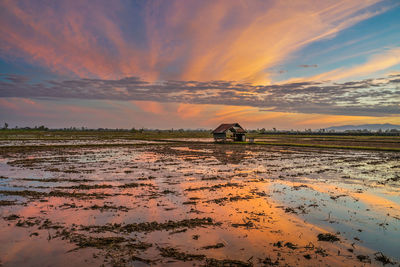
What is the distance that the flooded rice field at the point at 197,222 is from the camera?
5367 mm

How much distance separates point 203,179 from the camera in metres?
14.0

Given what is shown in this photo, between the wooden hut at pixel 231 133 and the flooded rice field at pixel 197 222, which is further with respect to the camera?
the wooden hut at pixel 231 133

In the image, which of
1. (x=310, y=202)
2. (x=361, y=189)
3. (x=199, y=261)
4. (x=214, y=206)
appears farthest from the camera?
(x=361, y=189)

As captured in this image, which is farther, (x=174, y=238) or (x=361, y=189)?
(x=361, y=189)

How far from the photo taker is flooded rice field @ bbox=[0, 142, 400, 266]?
537 cm

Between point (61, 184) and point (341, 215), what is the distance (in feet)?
41.7

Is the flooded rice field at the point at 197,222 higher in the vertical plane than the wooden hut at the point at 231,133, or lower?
lower

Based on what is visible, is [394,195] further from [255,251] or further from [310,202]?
[255,251]

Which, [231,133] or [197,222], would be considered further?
[231,133]

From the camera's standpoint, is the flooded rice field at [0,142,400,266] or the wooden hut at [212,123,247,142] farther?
the wooden hut at [212,123,247,142]

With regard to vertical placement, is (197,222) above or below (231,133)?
below

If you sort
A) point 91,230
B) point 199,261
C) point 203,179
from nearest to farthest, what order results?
point 199,261
point 91,230
point 203,179

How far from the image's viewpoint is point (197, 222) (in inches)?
289

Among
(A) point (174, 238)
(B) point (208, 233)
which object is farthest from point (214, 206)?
(A) point (174, 238)
